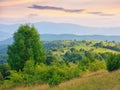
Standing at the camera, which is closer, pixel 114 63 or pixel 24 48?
pixel 114 63

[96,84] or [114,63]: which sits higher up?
[96,84]

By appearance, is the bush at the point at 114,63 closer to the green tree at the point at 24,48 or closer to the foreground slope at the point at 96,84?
the foreground slope at the point at 96,84

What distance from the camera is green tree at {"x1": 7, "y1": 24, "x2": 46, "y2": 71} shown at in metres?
56.1

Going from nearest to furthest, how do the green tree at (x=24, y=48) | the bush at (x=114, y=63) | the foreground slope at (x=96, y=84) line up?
the foreground slope at (x=96, y=84) → the bush at (x=114, y=63) → the green tree at (x=24, y=48)

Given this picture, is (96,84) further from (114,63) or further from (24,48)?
(24,48)

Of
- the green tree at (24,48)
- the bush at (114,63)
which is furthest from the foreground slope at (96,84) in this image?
the green tree at (24,48)

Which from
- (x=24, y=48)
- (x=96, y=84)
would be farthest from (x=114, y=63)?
(x=24, y=48)

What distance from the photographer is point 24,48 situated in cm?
5681

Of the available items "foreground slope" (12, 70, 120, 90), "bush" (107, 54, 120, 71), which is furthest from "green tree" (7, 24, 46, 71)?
"foreground slope" (12, 70, 120, 90)

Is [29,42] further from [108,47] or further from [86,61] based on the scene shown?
[108,47]

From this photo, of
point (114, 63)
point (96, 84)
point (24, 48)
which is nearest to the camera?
point (96, 84)

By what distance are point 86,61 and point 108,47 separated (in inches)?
5910

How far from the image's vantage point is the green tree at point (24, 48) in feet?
184

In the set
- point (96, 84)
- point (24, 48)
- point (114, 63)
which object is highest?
point (96, 84)
